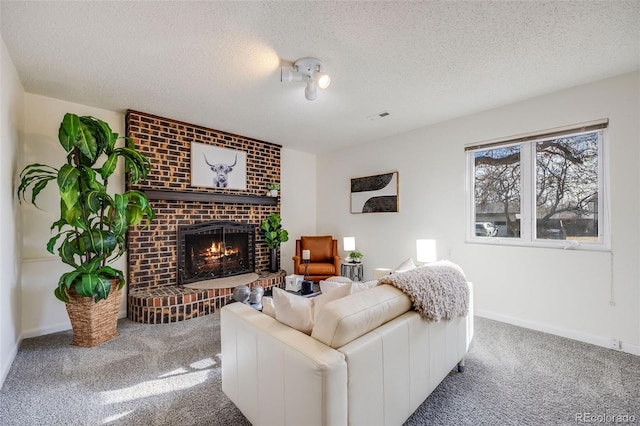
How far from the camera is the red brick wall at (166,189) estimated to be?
3.38 m

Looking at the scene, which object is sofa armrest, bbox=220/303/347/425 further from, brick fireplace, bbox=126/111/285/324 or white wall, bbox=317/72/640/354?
white wall, bbox=317/72/640/354

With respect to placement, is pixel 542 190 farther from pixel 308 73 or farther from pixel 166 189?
pixel 166 189

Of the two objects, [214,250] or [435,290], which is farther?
[214,250]

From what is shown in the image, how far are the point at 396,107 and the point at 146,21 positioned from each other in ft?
8.30

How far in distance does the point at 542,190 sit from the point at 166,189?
457 cm

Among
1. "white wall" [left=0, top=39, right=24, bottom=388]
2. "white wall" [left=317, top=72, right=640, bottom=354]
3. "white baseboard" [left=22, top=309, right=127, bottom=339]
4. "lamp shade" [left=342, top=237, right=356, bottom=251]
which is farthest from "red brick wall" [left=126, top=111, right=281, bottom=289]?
"white wall" [left=317, top=72, right=640, bottom=354]

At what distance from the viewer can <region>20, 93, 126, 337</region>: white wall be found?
9.16ft

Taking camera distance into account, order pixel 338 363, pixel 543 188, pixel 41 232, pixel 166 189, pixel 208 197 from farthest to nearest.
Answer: pixel 208 197, pixel 166 189, pixel 543 188, pixel 41 232, pixel 338 363

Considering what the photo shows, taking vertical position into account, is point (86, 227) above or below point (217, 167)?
below

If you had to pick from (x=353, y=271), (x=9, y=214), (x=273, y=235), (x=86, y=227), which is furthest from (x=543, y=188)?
(x=9, y=214)

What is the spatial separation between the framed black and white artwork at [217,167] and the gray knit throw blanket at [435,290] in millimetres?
3174

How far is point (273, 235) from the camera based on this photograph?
4.53m

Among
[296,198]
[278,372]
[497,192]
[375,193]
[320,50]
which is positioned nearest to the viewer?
[278,372]

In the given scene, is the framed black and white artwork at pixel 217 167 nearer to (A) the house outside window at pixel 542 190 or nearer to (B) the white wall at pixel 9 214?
(B) the white wall at pixel 9 214
